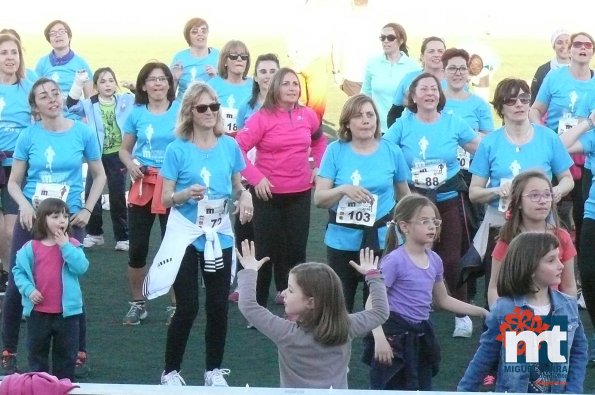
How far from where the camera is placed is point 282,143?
345 inches

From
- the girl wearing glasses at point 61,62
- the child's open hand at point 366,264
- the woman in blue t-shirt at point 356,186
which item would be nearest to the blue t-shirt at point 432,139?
the woman in blue t-shirt at point 356,186

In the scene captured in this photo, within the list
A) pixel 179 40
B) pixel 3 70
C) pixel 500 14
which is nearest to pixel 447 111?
pixel 3 70

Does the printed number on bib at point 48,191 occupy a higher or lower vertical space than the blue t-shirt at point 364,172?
lower

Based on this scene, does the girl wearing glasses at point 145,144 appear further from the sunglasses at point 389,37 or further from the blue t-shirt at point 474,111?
the sunglasses at point 389,37

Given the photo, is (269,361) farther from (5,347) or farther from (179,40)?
(179,40)

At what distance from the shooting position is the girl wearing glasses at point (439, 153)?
27.9 ft

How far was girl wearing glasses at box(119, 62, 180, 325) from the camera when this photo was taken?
8852mm

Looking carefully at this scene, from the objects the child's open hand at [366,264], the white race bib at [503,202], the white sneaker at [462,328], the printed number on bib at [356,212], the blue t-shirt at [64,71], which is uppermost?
the blue t-shirt at [64,71]

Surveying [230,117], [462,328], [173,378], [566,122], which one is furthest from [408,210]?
[230,117]

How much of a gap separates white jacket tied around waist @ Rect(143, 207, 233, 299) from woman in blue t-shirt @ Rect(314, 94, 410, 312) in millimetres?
671

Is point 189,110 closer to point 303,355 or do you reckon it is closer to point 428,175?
point 428,175

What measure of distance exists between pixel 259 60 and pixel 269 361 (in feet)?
7.91

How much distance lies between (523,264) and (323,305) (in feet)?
2.68

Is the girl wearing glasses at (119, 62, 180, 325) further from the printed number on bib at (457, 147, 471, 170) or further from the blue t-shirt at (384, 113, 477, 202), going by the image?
the printed number on bib at (457, 147, 471, 170)
